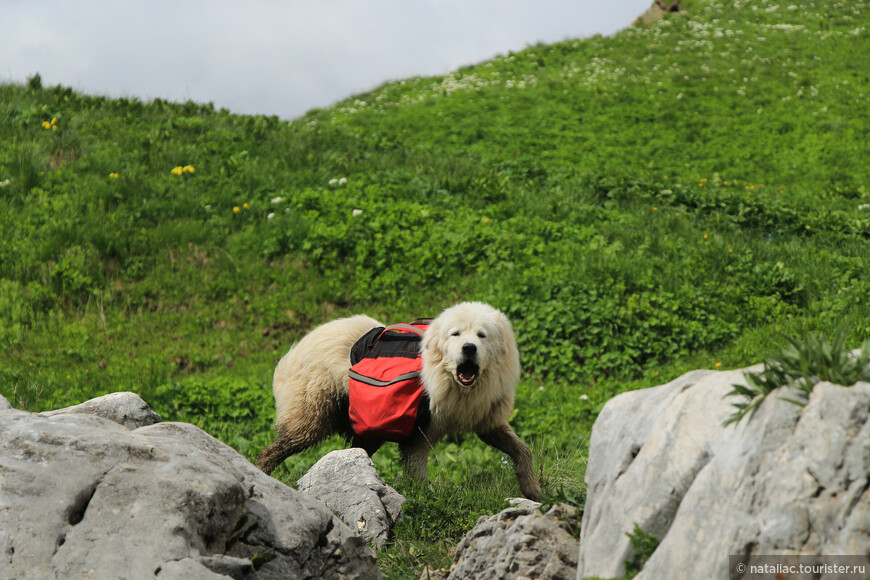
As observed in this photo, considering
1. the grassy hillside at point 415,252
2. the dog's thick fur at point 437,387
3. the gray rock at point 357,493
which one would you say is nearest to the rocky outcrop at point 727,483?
the grassy hillside at point 415,252

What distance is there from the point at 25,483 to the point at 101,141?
11.5 m

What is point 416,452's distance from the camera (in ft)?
17.7

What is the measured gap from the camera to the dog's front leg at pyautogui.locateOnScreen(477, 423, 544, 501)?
4801 mm

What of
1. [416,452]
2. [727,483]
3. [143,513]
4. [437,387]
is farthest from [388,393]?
[727,483]

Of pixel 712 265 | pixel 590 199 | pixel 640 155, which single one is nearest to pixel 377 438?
pixel 712 265

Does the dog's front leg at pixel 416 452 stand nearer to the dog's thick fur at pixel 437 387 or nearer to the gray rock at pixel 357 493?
the dog's thick fur at pixel 437 387

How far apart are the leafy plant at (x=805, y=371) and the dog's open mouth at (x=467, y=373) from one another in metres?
3.02

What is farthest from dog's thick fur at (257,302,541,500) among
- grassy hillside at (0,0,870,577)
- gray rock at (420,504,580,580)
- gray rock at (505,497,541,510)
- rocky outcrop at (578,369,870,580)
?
rocky outcrop at (578,369,870,580)

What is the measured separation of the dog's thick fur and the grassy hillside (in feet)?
1.04

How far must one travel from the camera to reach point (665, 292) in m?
8.98

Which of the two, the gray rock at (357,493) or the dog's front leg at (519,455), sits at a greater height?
the gray rock at (357,493)

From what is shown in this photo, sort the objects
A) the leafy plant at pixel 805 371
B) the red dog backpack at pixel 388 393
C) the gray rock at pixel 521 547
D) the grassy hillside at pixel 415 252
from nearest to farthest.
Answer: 1. the leafy plant at pixel 805 371
2. the gray rock at pixel 521 547
3. the red dog backpack at pixel 388 393
4. the grassy hillside at pixel 415 252

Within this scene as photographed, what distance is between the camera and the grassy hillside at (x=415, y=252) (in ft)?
25.1

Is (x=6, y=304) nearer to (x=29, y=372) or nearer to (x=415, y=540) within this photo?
(x=29, y=372)
